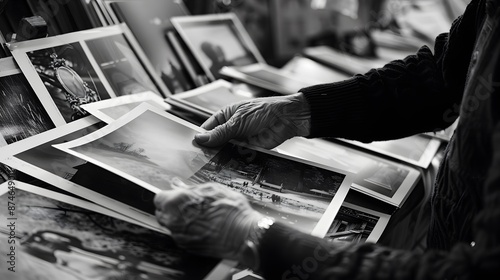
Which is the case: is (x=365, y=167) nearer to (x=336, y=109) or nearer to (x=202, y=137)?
(x=336, y=109)

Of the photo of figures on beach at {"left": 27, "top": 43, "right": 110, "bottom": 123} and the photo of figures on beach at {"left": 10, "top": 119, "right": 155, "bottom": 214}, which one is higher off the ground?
the photo of figures on beach at {"left": 27, "top": 43, "right": 110, "bottom": 123}

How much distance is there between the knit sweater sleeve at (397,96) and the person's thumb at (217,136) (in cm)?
18

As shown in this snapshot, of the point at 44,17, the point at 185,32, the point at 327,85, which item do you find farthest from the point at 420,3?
the point at 44,17

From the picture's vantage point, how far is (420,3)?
304 centimetres

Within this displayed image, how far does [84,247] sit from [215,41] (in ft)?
3.32

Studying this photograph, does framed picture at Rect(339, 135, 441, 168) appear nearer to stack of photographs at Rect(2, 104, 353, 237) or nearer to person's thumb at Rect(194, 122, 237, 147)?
stack of photographs at Rect(2, 104, 353, 237)

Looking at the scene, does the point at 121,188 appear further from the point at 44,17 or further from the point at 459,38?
the point at 459,38

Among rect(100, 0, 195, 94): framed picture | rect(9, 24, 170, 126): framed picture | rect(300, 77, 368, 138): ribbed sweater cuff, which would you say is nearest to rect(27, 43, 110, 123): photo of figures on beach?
rect(9, 24, 170, 126): framed picture

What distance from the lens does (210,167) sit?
888mm

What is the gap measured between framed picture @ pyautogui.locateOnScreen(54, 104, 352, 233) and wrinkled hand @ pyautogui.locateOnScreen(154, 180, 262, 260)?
0.21 ft

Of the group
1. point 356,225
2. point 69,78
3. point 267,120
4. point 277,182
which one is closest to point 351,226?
point 356,225

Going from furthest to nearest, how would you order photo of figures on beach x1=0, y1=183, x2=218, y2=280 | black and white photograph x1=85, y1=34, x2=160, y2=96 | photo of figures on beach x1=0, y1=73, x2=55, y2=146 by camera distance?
black and white photograph x1=85, y1=34, x2=160, y2=96
photo of figures on beach x1=0, y1=73, x2=55, y2=146
photo of figures on beach x1=0, y1=183, x2=218, y2=280

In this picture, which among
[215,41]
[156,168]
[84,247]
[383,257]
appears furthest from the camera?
[215,41]

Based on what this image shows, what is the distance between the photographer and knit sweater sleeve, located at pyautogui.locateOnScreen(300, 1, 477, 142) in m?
1.01
